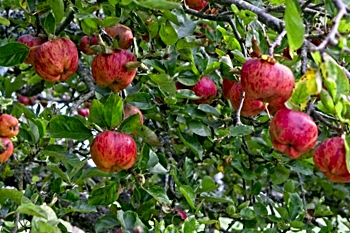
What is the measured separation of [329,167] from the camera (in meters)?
1.12

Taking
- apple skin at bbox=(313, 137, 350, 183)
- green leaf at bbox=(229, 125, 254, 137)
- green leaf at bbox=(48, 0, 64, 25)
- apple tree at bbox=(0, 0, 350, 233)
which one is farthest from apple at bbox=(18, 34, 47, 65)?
apple skin at bbox=(313, 137, 350, 183)

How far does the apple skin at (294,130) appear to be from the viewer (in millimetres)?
1104

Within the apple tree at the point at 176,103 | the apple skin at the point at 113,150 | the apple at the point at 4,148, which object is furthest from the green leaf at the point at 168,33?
the apple at the point at 4,148

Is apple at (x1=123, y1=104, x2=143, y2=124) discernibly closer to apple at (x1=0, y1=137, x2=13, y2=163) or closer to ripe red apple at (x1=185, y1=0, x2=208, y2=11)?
apple at (x1=0, y1=137, x2=13, y2=163)

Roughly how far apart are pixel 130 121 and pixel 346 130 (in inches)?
20.8

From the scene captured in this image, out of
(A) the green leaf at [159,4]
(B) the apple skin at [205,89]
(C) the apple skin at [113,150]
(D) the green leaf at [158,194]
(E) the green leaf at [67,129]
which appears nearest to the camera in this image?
(A) the green leaf at [159,4]

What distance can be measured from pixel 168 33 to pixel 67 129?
1.27 ft

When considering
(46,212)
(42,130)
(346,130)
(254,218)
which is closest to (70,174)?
(42,130)

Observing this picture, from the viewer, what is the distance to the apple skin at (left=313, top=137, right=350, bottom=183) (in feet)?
3.61

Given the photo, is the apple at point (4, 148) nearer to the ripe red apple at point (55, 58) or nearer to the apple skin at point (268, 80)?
the ripe red apple at point (55, 58)

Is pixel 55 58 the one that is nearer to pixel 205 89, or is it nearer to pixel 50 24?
pixel 50 24

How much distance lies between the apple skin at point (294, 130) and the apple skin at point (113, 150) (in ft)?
1.24

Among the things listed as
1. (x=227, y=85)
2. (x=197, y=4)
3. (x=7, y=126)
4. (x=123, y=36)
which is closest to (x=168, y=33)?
(x=123, y=36)

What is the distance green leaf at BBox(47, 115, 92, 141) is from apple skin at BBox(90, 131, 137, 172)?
99mm
